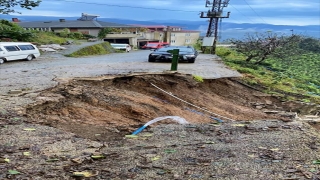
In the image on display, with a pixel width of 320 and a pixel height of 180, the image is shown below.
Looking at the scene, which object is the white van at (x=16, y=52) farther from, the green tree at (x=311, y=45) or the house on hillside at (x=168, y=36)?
the house on hillside at (x=168, y=36)

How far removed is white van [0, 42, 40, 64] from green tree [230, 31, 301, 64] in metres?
15.5

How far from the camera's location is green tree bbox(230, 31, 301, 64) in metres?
22.6

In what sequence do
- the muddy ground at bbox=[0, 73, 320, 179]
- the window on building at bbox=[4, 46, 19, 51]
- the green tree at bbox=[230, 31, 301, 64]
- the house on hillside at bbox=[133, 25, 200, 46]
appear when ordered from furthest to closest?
the house on hillside at bbox=[133, 25, 200, 46], the green tree at bbox=[230, 31, 301, 64], the window on building at bbox=[4, 46, 19, 51], the muddy ground at bbox=[0, 73, 320, 179]

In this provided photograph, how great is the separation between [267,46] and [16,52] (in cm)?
1709

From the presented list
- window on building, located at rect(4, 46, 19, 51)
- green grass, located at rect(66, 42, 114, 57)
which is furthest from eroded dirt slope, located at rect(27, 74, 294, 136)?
green grass, located at rect(66, 42, 114, 57)

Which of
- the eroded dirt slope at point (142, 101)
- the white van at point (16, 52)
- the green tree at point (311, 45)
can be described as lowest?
the eroded dirt slope at point (142, 101)

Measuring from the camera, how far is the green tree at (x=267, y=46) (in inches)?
890

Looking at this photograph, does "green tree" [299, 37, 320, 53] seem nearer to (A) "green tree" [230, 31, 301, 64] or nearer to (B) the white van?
(A) "green tree" [230, 31, 301, 64]

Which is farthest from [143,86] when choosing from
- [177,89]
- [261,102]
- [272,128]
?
[272,128]

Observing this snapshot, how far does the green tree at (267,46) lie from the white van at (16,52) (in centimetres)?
1550

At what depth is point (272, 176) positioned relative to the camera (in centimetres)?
340

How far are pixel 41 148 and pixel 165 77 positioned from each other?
6504 mm

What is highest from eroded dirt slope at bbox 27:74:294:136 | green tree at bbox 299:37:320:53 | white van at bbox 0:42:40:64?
green tree at bbox 299:37:320:53

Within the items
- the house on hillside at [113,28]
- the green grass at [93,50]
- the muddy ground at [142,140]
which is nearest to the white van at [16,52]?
the green grass at [93,50]
